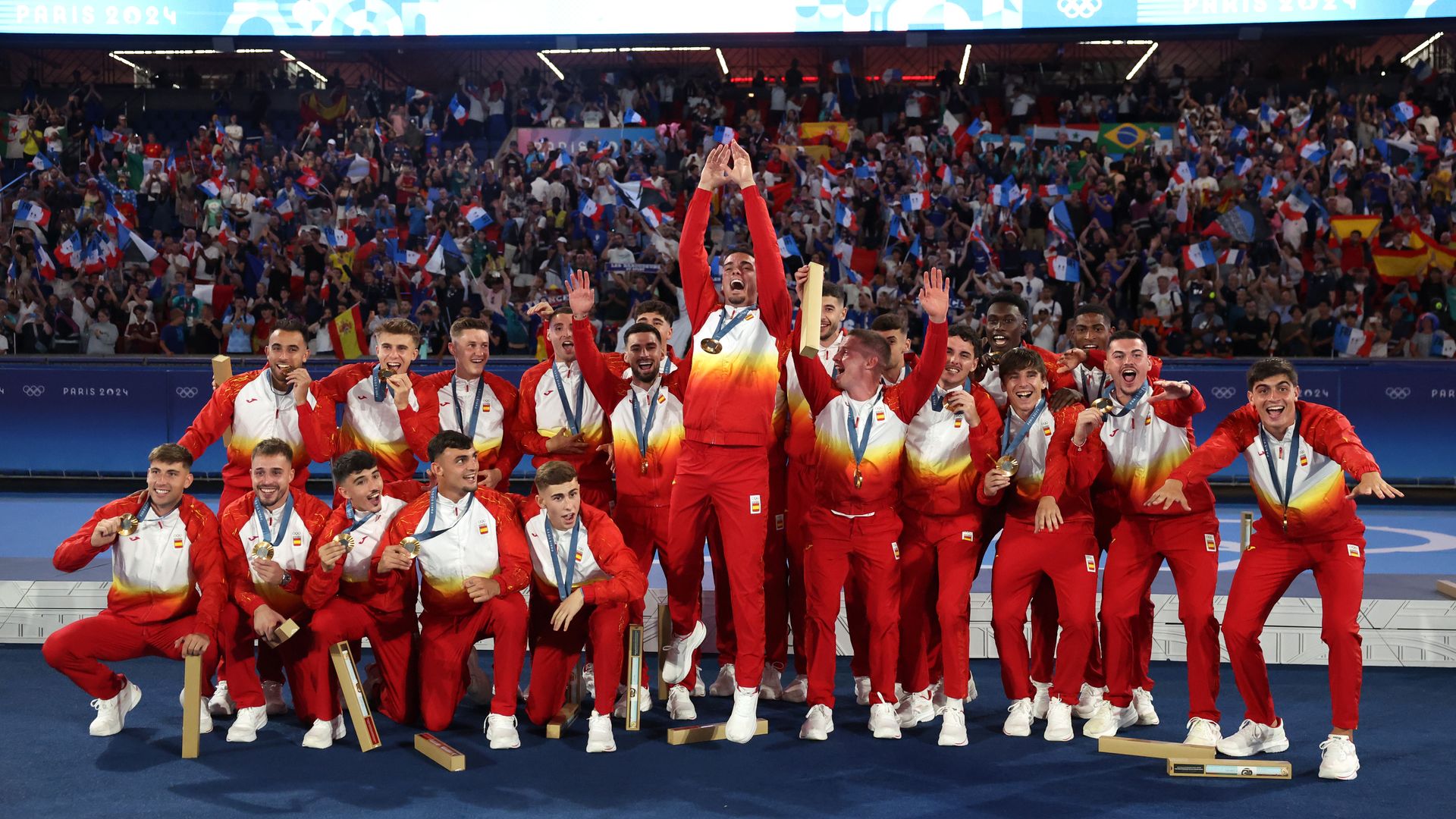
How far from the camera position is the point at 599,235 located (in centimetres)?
1827

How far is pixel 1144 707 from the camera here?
6977 millimetres

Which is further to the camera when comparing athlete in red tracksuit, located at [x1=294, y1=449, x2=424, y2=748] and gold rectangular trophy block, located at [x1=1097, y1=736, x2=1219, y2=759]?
athlete in red tracksuit, located at [x1=294, y1=449, x2=424, y2=748]

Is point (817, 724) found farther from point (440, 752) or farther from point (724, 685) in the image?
point (440, 752)

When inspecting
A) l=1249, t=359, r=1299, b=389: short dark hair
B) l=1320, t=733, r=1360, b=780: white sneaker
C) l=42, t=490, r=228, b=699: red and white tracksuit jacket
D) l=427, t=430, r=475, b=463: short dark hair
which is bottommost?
l=1320, t=733, r=1360, b=780: white sneaker

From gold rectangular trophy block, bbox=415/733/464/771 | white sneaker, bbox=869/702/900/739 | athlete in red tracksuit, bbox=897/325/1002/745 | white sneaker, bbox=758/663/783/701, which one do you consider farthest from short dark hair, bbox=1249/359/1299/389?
gold rectangular trophy block, bbox=415/733/464/771

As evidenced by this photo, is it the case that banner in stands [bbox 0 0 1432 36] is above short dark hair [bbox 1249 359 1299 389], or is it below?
above

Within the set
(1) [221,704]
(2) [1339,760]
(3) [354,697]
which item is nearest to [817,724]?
(3) [354,697]

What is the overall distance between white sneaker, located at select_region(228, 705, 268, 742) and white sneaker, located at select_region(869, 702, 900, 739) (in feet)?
10.8

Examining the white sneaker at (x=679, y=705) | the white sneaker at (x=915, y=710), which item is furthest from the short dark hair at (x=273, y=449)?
the white sneaker at (x=915, y=710)

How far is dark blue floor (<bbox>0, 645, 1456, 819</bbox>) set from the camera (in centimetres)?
565

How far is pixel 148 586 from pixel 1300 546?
600cm

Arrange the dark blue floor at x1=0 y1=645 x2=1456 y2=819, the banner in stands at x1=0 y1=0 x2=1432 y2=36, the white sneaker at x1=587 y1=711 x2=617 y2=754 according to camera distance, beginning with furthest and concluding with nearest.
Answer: the banner in stands at x1=0 y1=0 x2=1432 y2=36 < the white sneaker at x1=587 y1=711 x2=617 y2=754 < the dark blue floor at x1=0 y1=645 x2=1456 y2=819

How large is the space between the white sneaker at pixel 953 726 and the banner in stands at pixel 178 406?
291 inches

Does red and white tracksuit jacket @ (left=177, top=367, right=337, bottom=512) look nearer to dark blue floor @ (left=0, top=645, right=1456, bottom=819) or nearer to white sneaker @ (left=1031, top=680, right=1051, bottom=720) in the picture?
dark blue floor @ (left=0, top=645, right=1456, bottom=819)
